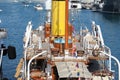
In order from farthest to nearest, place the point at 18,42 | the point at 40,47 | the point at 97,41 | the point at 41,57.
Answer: the point at 18,42
the point at 97,41
the point at 40,47
the point at 41,57

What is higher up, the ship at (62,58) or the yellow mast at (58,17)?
the yellow mast at (58,17)

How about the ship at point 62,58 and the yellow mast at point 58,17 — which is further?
the yellow mast at point 58,17

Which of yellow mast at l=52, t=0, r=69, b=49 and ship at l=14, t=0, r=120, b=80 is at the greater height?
yellow mast at l=52, t=0, r=69, b=49

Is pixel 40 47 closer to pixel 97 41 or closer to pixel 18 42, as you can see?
pixel 97 41

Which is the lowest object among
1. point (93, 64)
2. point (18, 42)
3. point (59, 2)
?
point (18, 42)

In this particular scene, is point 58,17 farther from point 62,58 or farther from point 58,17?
point 62,58

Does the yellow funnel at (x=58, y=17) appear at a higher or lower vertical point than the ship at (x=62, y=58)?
higher

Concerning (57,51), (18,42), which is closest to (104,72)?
(57,51)

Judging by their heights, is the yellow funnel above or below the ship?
above

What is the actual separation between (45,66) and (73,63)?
3.53 metres

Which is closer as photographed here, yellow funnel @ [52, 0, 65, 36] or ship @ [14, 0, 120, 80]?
ship @ [14, 0, 120, 80]

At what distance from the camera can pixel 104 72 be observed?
31.3 meters

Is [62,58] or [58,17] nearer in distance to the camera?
[62,58]

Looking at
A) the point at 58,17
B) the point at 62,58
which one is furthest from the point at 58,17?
the point at 62,58
